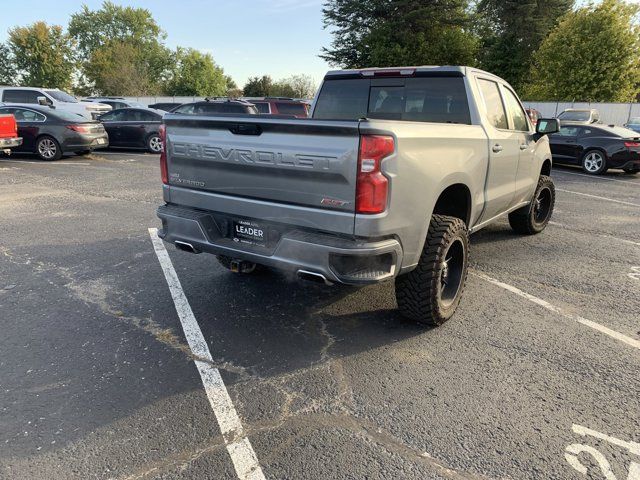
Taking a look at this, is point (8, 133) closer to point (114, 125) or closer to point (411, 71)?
point (114, 125)

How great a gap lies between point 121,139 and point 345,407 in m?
15.2

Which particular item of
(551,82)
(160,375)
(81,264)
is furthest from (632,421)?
(551,82)

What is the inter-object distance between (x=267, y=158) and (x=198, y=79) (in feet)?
249

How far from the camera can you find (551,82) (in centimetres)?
3581

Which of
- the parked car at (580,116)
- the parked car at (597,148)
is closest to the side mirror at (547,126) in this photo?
the parked car at (597,148)

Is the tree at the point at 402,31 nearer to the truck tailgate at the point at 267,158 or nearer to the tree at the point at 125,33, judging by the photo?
the truck tailgate at the point at 267,158

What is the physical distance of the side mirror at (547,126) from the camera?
533cm

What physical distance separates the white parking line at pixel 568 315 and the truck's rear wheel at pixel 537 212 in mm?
1751

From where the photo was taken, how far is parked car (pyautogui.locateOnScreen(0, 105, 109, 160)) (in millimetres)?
13117

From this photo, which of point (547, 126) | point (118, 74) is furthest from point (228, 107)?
point (118, 74)

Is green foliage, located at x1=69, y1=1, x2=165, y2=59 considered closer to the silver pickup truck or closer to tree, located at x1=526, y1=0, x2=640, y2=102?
tree, located at x1=526, y1=0, x2=640, y2=102

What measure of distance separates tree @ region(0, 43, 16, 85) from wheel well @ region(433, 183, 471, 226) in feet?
254

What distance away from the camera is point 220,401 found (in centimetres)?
278

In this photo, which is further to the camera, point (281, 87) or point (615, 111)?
point (281, 87)
